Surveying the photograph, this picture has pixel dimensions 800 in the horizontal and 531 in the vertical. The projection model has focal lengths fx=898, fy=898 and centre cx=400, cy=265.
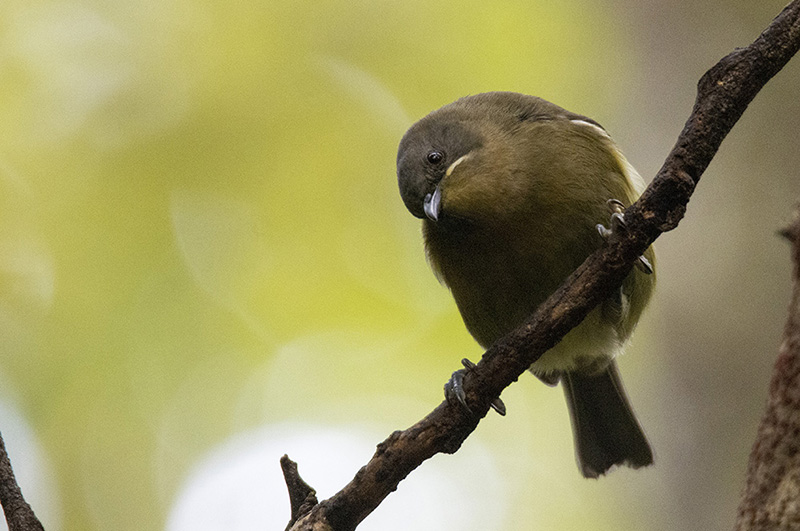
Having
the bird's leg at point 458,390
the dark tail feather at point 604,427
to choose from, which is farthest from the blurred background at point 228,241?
the bird's leg at point 458,390

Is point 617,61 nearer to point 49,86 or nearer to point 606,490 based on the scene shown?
point 606,490

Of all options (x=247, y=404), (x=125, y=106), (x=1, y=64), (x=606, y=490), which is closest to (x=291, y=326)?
(x=247, y=404)

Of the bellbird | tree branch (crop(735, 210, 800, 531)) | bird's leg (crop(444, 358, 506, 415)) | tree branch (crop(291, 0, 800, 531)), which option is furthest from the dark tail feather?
tree branch (crop(735, 210, 800, 531))

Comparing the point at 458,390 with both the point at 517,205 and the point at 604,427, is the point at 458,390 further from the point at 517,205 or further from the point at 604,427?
the point at 604,427

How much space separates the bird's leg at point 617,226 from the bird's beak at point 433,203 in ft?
2.34

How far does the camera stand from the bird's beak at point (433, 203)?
402cm

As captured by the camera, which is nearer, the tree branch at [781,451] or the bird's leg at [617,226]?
the tree branch at [781,451]

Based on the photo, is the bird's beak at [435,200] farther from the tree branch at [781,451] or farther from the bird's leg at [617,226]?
the tree branch at [781,451]

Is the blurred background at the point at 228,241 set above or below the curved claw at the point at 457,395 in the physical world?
above

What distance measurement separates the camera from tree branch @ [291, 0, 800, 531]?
2846 millimetres

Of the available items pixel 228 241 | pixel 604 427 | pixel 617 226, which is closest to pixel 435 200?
pixel 617 226

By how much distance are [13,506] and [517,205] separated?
2360 mm

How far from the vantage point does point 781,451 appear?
2.09m

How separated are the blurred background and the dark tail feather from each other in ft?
7.60
